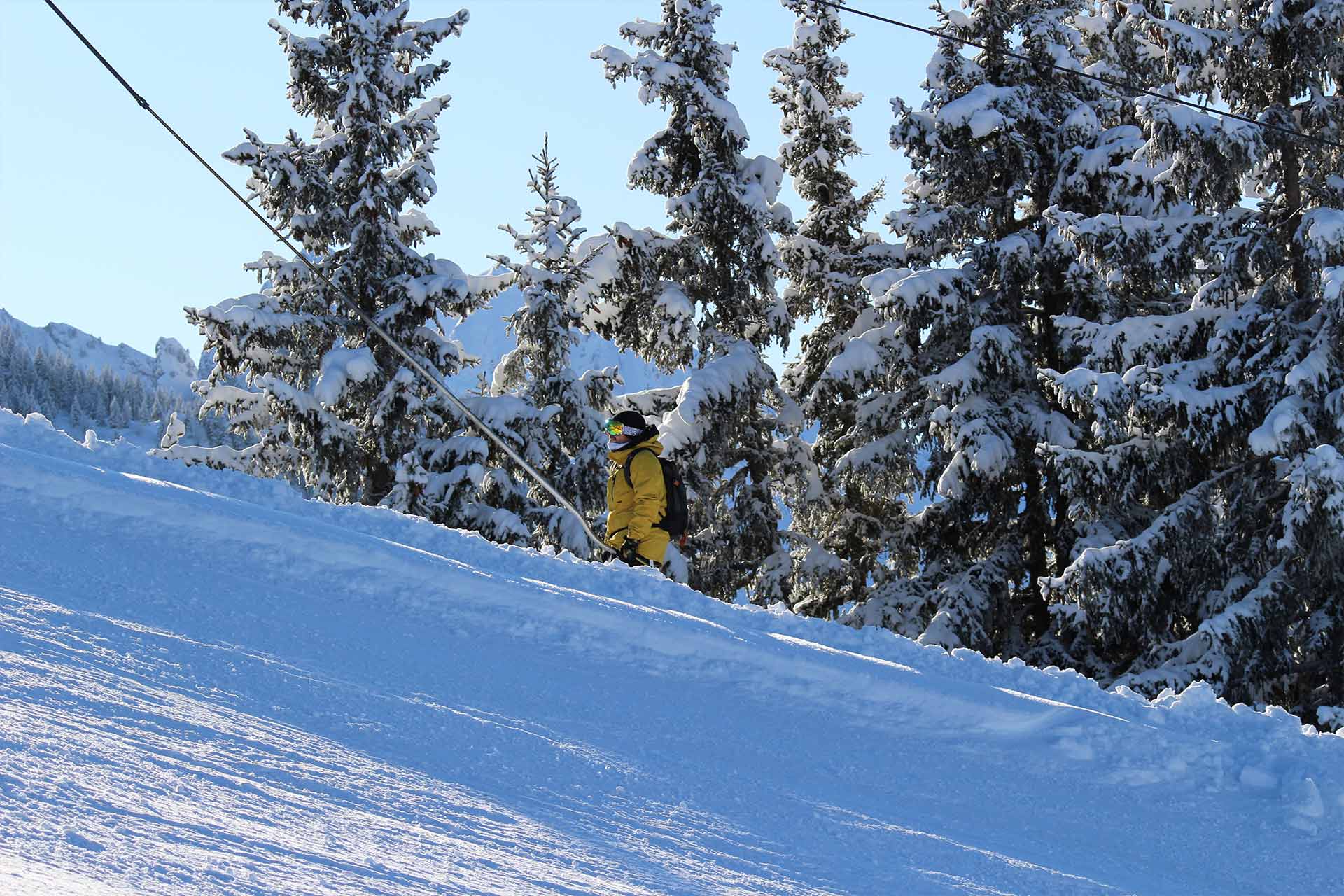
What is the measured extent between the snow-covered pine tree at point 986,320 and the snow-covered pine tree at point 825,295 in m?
1.18

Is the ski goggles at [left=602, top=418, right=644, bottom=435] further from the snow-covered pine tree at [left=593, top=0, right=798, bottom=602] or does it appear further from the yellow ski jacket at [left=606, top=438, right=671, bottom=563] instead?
the snow-covered pine tree at [left=593, top=0, right=798, bottom=602]

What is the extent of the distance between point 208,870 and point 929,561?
1600 cm

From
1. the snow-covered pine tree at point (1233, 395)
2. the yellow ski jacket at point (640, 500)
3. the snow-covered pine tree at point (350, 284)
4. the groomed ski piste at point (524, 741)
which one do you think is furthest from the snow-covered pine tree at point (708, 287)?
the groomed ski piste at point (524, 741)

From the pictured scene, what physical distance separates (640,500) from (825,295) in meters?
12.4

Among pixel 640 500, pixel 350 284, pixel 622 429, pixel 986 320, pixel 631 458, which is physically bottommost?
pixel 640 500

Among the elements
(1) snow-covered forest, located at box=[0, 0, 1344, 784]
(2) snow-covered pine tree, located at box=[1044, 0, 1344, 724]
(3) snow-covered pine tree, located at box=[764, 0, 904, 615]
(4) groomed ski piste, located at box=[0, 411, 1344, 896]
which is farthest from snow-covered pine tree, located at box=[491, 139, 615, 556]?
(4) groomed ski piste, located at box=[0, 411, 1344, 896]

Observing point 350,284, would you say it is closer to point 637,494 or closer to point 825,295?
point 825,295

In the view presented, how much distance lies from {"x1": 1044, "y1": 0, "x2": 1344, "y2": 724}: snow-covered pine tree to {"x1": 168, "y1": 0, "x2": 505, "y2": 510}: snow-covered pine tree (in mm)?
9442

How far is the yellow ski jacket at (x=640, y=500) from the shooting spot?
9.70 m

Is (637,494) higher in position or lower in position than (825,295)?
lower

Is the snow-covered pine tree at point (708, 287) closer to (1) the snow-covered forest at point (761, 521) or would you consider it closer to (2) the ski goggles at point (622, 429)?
(1) the snow-covered forest at point (761, 521)

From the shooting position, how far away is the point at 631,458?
9688 millimetres

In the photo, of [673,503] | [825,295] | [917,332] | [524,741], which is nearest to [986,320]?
[917,332]

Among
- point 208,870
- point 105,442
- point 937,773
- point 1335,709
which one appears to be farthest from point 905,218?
point 208,870
